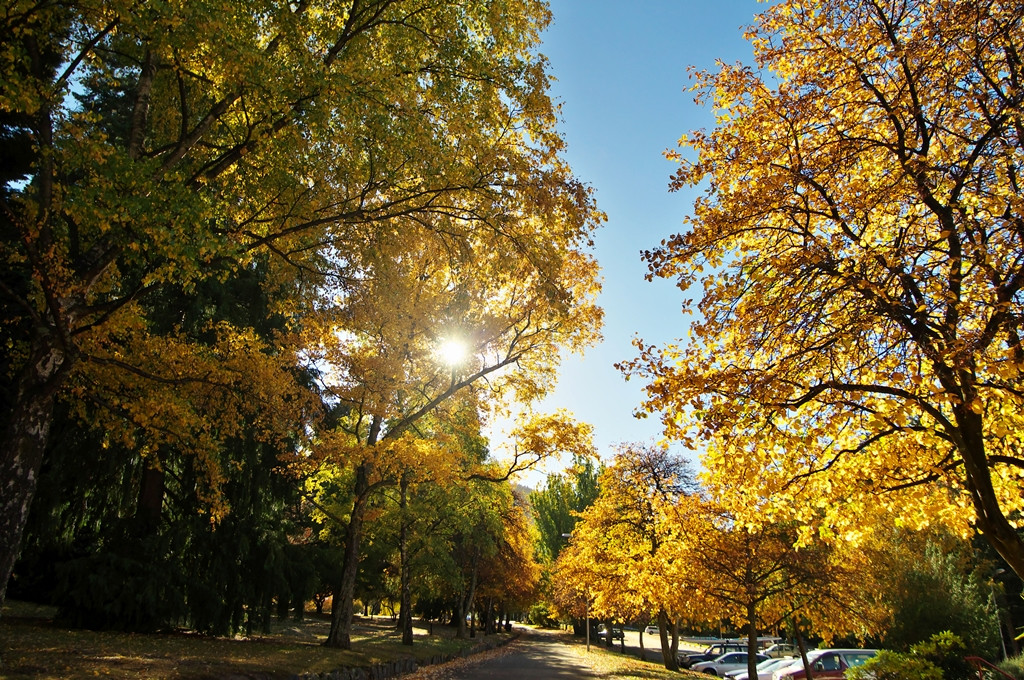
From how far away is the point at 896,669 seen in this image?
11164mm

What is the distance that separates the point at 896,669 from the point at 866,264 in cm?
949

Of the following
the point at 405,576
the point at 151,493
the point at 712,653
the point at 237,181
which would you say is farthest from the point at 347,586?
the point at 712,653

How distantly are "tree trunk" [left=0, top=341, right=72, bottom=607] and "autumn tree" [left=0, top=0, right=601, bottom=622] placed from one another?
0.03m

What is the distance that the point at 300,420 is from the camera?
589 inches

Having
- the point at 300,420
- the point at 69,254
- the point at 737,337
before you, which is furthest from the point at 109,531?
the point at 737,337

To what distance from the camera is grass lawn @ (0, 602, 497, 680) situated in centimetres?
798

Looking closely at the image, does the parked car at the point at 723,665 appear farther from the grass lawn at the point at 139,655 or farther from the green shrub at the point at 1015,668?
the grass lawn at the point at 139,655

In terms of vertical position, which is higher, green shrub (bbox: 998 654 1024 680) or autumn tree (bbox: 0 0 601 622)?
autumn tree (bbox: 0 0 601 622)

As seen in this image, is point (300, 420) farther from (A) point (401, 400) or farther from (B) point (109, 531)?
(B) point (109, 531)

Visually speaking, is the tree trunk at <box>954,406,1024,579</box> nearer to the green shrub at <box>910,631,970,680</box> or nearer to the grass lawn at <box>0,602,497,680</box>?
the green shrub at <box>910,631,970,680</box>

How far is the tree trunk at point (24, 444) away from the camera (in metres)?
6.89

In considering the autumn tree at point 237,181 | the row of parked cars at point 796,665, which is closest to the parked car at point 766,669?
the row of parked cars at point 796,665

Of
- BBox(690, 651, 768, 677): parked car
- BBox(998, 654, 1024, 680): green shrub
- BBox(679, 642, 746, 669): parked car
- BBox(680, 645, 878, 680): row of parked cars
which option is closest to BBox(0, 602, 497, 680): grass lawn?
BBox(680, 645, 878, 680): row of parked cars

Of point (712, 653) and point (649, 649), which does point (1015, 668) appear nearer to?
point (712, 653)
